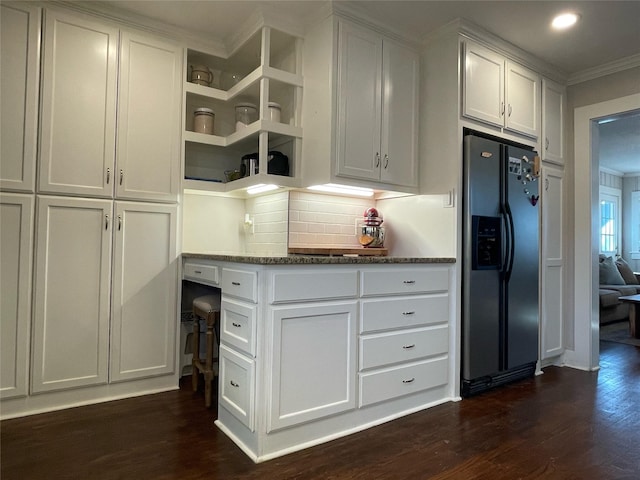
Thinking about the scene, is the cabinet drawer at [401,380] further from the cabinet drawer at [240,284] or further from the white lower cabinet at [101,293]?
the white lower cabinet at [101,293]

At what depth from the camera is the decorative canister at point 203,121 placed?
3.01 metres

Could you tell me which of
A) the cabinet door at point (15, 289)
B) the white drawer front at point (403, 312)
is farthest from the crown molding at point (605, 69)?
the cabinet door at point (15, 289)

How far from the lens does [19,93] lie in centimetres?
230

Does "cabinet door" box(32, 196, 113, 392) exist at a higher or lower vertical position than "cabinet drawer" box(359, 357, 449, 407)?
higher

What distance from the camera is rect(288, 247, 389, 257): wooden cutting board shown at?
2.79 m

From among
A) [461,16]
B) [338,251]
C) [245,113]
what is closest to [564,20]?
[461,16]

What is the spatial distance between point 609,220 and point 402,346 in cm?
695

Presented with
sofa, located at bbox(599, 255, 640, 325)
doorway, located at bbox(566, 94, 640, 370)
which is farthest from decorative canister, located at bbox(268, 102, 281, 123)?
sofa, located at bbox(599, 255, 640, 325)

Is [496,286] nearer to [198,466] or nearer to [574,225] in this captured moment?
[574,225]

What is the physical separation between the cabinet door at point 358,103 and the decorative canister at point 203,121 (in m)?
1.05

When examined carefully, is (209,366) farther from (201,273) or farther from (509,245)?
(509,245)

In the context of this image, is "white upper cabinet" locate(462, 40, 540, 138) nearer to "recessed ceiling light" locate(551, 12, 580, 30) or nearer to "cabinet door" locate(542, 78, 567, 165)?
"cabinet door" locate(542, 78, 567, 165)

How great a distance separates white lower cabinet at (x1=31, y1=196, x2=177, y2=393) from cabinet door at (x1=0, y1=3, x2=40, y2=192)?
0.61ft

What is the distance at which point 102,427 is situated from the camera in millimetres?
2156
